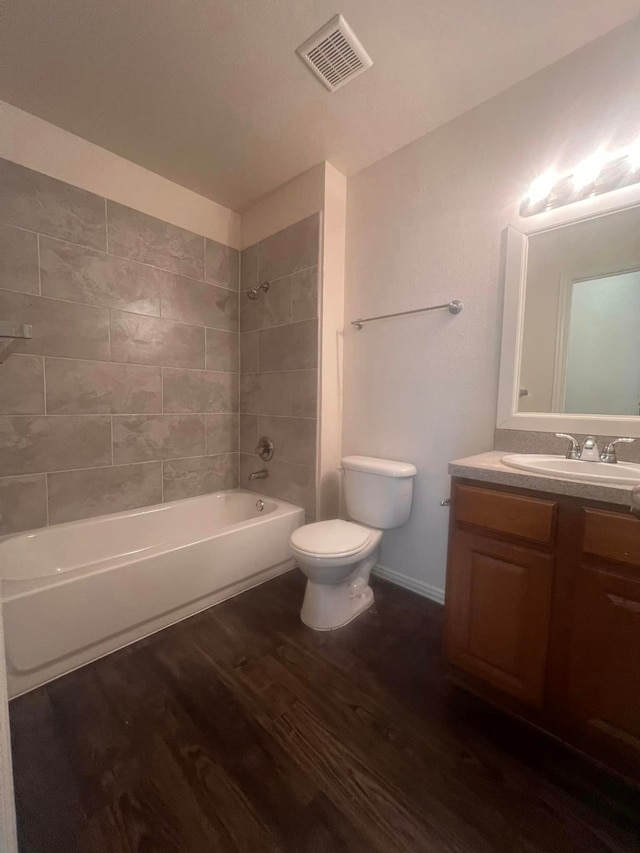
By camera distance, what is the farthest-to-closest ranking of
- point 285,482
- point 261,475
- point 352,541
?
point 261,475
point 285,482
point 352,541

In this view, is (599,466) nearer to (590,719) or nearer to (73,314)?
(590,719)

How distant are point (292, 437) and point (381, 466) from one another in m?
0.70

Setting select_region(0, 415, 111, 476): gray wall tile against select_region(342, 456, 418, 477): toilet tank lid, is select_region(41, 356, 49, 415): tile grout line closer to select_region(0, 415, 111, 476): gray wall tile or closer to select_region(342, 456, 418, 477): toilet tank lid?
select_region(0, 415, 111, 476): gray wall tile

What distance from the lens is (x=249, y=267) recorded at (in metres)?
2.45

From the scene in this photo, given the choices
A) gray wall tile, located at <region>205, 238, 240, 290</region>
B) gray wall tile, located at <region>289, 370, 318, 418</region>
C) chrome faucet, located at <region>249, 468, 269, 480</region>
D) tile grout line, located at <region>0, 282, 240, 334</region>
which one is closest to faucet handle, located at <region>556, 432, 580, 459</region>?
gray wall tile, located at <region>289, 370, 318, 418</region>

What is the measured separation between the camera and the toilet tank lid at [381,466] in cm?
173

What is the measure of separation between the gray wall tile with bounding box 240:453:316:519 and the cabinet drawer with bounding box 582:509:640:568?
1.42 m

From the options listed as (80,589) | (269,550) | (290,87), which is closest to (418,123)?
(290,87)

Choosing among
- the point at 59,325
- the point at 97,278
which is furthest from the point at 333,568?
the point at 97,278

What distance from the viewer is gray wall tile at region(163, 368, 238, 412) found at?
2.20 meters

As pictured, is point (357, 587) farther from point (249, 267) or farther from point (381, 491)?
point (249, 267)

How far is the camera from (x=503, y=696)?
3.77 feet

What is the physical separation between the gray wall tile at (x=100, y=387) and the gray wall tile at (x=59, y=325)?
6 cm

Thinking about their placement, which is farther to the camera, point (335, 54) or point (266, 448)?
point (266, 448)
